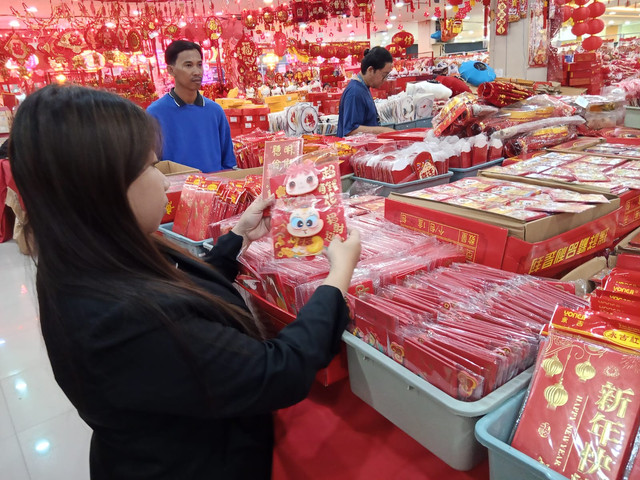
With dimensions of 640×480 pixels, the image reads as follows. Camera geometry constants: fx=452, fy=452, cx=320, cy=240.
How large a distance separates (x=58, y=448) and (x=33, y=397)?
0.54 m

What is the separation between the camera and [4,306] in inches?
149

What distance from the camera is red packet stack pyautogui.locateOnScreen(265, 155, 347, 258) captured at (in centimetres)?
125

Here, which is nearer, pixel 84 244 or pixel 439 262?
Result: pixel 84 244

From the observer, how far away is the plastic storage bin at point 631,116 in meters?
3.86

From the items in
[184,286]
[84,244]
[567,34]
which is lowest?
[184,286]

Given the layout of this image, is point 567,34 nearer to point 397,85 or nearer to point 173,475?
point 397,85

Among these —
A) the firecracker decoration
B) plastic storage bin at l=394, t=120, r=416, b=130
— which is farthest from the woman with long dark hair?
the firecracker decoration

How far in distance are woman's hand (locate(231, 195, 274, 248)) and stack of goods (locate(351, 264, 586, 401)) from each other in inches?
19.7

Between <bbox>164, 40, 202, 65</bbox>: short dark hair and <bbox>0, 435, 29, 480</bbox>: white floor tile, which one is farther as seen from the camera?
<bbox>164, 40, 202, 65</bbox>: short dark hair

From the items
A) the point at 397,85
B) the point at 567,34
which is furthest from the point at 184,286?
the point at 567,34

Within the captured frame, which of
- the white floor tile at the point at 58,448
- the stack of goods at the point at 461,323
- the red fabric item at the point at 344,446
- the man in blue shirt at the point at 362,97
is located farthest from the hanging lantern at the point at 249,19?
the red fabric item at the point at 344,446

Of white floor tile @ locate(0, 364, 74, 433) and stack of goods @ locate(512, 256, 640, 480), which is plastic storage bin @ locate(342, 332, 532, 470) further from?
white floor tile @ locate(0, 364, 74, 433)

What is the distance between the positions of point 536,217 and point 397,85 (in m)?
9.02

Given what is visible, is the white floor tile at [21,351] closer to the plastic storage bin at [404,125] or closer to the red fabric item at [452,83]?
the plastic storage bin at [404,125]
